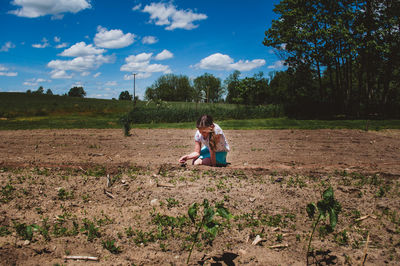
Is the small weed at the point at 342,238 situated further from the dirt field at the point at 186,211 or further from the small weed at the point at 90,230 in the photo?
the small weed at the point at 90,230

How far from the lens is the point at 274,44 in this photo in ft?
77.8

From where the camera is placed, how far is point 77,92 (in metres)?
108

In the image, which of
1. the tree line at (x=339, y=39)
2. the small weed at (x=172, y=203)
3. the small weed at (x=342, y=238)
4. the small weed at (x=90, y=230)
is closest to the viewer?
the small weed at (x=342, y=238)

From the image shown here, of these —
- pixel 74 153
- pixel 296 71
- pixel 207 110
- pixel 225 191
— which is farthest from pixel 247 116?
pixel 225 191

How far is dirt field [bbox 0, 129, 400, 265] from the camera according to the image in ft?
8.75

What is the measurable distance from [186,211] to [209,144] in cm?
203

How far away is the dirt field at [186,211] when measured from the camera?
267 centimetres

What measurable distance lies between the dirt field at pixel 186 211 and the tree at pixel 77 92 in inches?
4361

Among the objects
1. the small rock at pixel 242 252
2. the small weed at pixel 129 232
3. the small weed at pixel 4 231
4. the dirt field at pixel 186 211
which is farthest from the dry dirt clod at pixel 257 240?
the small weed at pixel 4 231

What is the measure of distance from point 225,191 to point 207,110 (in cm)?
2130

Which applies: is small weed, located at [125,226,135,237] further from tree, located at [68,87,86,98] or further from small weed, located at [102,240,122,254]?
tree, located at [68,87,86,98]

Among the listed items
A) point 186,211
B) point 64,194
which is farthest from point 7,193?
point 186,211

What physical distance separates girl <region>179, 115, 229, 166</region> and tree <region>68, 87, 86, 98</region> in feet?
367

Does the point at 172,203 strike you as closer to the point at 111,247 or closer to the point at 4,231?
the point at 111,247
